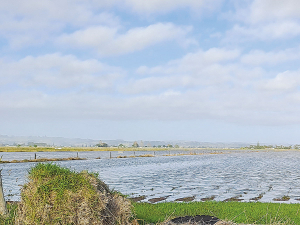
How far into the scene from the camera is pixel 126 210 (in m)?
8.02

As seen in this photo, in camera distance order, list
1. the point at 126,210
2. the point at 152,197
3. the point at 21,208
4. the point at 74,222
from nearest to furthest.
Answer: the point at 74,222, the point at 21,208, the point at 126,210, the point at 152,197

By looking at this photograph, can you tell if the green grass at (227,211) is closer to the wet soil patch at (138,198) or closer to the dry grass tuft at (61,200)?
the wet soil patch at (138,198)

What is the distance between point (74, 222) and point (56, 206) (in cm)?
53

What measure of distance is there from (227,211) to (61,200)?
10.3 m

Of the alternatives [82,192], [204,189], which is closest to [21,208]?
[82,192]

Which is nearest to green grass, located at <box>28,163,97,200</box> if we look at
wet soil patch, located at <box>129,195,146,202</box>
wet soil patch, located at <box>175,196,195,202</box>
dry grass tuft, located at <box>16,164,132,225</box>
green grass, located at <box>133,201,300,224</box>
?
dry grass tuft, located at <box>16,164,132,225</box>

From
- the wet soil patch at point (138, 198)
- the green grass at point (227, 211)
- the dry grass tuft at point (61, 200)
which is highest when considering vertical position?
the dry grass tuft at point (61, 200)

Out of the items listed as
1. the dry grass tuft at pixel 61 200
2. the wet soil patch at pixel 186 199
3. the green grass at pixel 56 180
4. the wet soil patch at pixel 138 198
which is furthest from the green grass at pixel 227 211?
the green grass at pixel 56 180

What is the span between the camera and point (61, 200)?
23.1 feet

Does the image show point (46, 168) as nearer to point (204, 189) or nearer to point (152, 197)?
point (152, 197)

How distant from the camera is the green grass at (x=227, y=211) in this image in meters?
13.8

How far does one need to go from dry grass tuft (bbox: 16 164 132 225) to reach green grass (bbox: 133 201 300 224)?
6.40 metres

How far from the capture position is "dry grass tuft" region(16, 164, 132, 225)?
6988 mm

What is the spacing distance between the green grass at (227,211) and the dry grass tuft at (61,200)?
6400 millimetres
